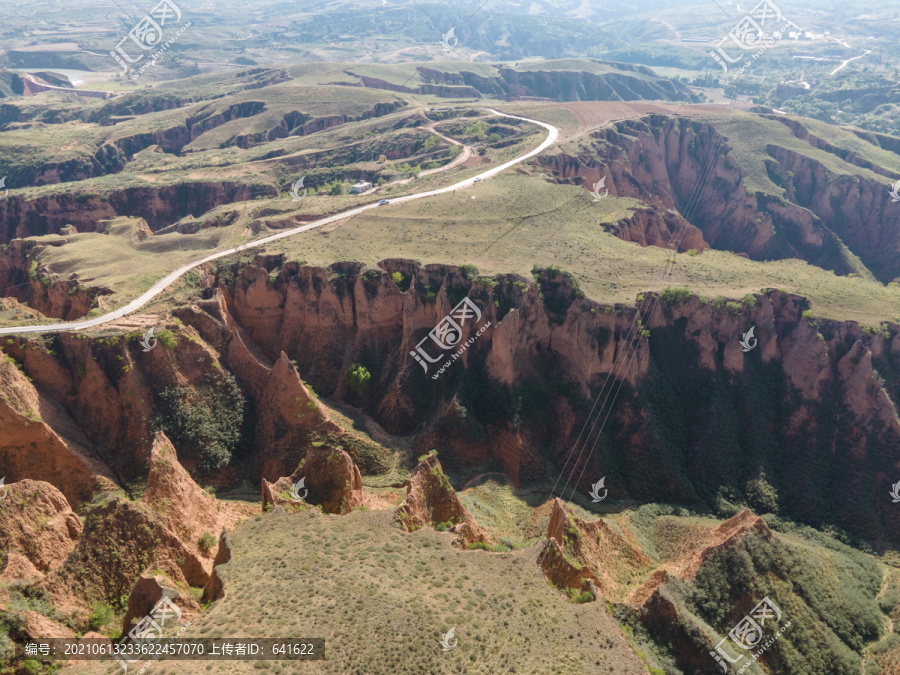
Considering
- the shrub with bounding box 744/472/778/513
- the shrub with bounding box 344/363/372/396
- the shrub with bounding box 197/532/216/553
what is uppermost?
the shrub with bounding box 344/363/372/396

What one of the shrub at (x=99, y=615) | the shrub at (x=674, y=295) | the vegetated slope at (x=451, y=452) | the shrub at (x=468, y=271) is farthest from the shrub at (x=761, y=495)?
the shrub at (x=99, y=615)

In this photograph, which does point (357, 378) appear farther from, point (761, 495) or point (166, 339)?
point (761, 495)

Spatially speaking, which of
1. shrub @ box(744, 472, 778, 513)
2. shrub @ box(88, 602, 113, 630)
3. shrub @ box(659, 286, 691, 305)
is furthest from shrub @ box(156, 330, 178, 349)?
shrub @ box(744, 472, 778, 513)

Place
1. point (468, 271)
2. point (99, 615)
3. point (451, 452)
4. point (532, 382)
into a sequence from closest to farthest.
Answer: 1. point (99, 615)
2. point (451, 452)
3. point (532, 382)
4. point (468, 271)

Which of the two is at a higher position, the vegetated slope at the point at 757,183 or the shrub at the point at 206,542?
the vegetated slope at the point at 757,183

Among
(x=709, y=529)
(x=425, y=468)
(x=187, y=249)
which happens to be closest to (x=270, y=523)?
(x=425, y=468)

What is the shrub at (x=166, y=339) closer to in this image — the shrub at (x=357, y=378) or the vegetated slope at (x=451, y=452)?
the vegetated slope at (x=451, y=452)

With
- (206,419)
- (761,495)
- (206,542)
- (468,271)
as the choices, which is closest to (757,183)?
(761,495)

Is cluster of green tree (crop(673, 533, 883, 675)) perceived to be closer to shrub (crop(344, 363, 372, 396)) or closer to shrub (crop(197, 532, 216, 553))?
shrub (crop(197, 532, 216, 553))

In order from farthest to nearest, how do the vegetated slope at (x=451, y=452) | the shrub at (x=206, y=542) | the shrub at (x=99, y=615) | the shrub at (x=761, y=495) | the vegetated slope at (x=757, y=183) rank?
1. the vegetated slope at (x=757, y=183)
2. the shrub at (x=761, y=495)
3. the shrub at (x=206, y=542)
4. the vegetated slope at (x=451, y=452)
5. the shrub at (x=99, y=615)

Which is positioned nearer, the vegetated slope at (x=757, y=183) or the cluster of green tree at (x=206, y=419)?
the cluster of green tree at (x=206, y=419)
